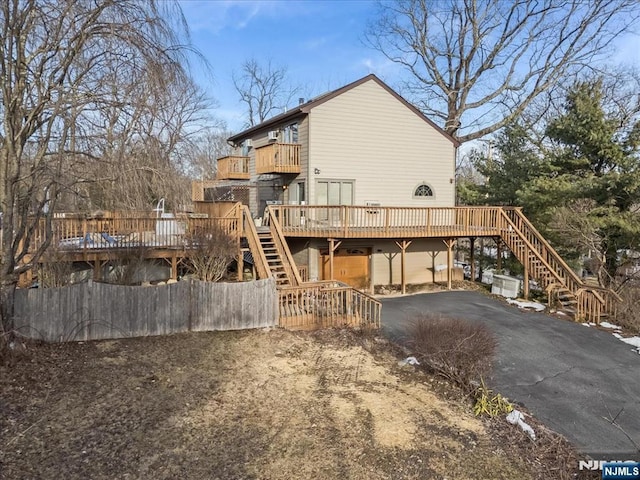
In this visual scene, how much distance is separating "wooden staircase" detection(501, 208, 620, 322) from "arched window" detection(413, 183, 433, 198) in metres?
3.12

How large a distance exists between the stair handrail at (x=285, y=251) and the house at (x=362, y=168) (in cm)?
113

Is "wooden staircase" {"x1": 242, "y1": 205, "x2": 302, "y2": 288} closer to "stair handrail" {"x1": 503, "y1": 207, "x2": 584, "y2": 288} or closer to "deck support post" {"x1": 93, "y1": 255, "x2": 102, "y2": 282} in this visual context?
"deck support post" {"x1": 93, "y1": 255, "x2": 102, "y2": 282}

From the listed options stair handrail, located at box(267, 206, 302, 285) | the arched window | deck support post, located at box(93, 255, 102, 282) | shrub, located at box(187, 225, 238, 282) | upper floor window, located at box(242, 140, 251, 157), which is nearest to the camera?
stair handrail, located at box(267, 206, 302, 285)

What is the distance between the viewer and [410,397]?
Answer: 688 cm

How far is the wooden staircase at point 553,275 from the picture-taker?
1259 centimetres

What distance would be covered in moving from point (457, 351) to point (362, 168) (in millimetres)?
10621

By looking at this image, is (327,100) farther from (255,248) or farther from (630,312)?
(630,312)

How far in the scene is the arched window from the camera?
17969 millimetres

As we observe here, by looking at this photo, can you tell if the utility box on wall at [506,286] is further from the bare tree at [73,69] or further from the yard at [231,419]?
the bare tree at [73,69]

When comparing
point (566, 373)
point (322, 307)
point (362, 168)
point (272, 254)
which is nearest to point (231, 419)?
point (322, 307)

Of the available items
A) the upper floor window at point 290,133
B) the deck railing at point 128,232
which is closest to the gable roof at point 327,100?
the upper floor window at point 290,133

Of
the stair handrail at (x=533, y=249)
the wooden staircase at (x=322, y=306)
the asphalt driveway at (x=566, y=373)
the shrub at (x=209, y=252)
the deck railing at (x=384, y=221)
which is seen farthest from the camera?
the deck railing at (x=384, y=221)

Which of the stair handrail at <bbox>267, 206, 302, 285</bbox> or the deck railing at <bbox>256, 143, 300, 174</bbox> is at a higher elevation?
the deck railing at <bbox>256, 143, 300, 174</bbox>

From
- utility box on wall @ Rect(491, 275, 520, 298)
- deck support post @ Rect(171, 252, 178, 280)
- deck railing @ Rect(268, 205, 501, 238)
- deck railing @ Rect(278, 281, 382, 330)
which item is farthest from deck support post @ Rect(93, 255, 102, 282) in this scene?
utility box on wall @ Rect(491, 275, 520, 298)
